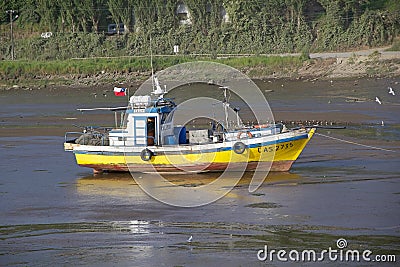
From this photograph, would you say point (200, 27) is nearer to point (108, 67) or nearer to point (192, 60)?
point (192, 60)

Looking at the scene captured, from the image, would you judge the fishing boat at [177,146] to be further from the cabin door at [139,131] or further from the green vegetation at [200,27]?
the green vegetation at [200,27]

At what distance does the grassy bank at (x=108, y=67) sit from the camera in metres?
53.1

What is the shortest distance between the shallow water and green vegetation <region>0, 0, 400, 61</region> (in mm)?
30348

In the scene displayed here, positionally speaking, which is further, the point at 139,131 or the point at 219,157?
the point at 139,131

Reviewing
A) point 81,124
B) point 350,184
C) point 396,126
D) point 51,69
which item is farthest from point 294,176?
point 51,69

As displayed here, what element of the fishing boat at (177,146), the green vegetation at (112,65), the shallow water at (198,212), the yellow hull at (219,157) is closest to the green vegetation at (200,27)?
the green vegetation at (112,65)

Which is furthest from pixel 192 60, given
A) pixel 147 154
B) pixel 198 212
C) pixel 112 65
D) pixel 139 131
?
pixel 198 212

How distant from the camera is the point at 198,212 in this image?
18375 mm

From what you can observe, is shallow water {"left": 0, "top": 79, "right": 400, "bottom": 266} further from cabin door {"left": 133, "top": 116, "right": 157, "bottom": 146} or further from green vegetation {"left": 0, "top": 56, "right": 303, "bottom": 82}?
green vegetation {"left": 0, "top": 56, "right": 303, "bottom": 82}

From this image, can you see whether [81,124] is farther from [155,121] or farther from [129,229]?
[129,229]

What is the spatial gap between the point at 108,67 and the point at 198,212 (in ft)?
127

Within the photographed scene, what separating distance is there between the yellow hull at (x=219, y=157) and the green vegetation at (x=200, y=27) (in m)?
36.7

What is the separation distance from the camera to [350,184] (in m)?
20.7

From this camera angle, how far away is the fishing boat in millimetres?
22344
